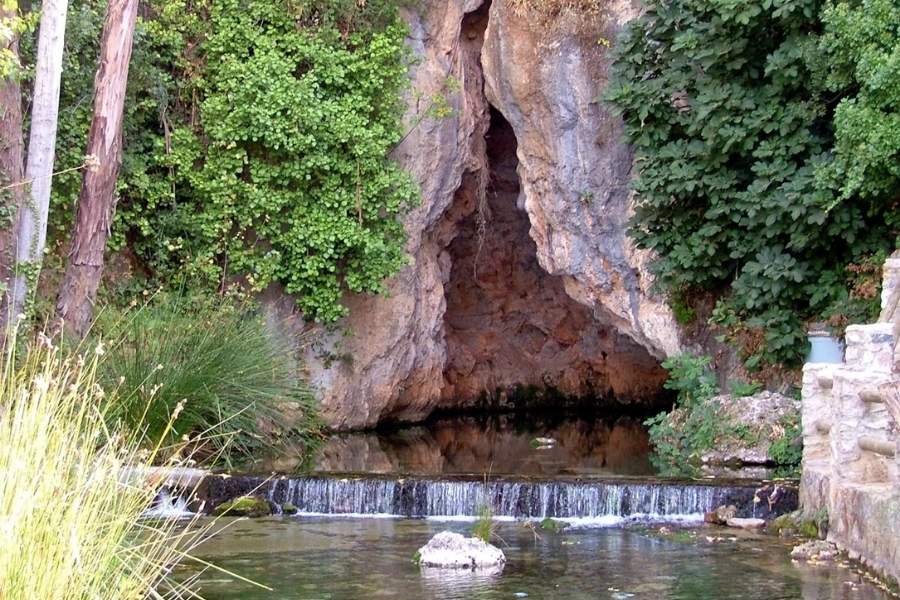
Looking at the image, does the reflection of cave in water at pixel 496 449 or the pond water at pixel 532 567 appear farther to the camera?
the reflection of cave in water at pixel 496 449

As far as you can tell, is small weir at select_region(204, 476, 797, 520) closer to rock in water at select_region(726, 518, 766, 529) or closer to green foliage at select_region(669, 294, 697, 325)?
rock in water at select_region(726, 518, 766, 529)

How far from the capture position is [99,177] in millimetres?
13094

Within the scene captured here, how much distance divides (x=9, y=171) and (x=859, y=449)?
341 inches

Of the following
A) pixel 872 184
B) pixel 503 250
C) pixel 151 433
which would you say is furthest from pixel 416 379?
pixel 872 184

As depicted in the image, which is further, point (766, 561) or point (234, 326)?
point (234, 326)

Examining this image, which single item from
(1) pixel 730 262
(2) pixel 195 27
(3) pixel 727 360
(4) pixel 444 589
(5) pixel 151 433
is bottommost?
(4) pixel 444 589

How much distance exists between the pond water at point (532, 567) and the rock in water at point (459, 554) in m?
0.13

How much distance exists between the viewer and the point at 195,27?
597 inches

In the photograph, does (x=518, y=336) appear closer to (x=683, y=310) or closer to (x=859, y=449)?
(x=683, y=310)

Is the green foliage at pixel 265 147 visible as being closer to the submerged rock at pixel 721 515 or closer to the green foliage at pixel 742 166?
the green foliage at pixel 742 166

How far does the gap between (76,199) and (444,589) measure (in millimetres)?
8201

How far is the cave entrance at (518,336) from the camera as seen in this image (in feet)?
65.3

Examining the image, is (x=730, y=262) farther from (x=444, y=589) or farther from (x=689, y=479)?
(x=444, y=589)

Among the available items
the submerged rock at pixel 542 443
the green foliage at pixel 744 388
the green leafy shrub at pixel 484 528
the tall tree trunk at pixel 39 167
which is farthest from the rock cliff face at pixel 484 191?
the green leafy shrub at pixel 484 528
